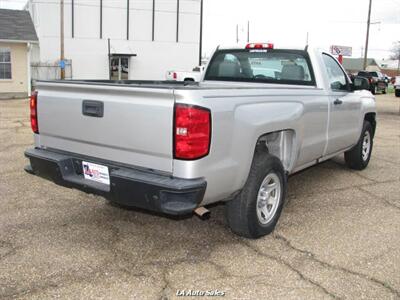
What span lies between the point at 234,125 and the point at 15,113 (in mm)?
13290

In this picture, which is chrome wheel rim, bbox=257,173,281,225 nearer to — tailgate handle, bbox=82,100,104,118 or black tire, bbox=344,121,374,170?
tailgate handle, bbox=82,100,104,118

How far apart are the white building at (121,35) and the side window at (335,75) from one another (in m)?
28.1

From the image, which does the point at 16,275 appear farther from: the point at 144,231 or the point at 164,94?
the point at 164,94

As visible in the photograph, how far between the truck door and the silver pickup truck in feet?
0.85

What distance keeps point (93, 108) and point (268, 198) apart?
6.14 feet

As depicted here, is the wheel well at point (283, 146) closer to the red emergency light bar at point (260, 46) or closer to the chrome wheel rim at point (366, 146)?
the red emergency light bar at point (260, 46)

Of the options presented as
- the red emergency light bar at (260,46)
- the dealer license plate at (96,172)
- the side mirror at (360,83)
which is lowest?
the dealer license plate at (96,172)

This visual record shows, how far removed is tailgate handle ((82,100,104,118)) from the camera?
3779mm

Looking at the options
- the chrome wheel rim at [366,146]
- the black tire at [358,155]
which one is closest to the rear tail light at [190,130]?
the black tire at [358,155]

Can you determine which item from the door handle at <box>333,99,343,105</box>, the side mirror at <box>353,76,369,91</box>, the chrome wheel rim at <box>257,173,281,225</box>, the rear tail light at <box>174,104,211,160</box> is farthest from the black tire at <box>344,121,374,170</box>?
the rear tail light at <box>174,104,211,160</box>

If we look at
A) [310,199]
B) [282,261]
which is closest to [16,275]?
[282,261]

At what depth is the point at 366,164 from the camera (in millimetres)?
7660

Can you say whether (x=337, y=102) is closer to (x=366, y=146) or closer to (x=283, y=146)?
(x=283, y=146)

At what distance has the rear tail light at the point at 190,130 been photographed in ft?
10.9
